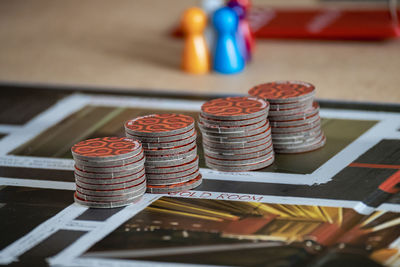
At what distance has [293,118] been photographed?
83.2 inches

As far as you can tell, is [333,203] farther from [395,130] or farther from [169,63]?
[169,63]

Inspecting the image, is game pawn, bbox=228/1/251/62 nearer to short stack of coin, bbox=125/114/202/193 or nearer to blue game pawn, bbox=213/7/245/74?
blue game pawn, bbox=213/7/245/74

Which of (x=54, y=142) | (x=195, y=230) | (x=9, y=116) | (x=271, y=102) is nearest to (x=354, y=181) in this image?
(x=271, y=102)

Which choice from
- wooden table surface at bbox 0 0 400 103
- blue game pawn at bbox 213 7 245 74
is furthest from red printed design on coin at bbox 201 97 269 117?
blue game pawn at bbox 213 7 245 74

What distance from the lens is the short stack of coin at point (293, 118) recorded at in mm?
2105

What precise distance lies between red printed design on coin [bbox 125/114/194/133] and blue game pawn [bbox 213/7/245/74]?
3.22ft

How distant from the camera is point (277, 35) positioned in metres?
3.45

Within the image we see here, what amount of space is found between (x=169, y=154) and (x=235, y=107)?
247 millimetres

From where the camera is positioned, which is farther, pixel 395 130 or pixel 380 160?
pixel 395 130

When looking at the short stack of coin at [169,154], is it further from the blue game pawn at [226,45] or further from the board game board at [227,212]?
the blue game pawn at [226,45]

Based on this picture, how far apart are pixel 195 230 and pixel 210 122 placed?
38 cm

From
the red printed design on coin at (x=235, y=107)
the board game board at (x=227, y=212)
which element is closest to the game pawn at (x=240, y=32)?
the board game board at (x=227, y=212)

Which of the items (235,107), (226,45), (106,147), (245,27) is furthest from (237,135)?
(245,27)

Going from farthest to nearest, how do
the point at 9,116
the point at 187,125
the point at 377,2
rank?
the point at 377,2
the point at 9,116
the point at 187,125
